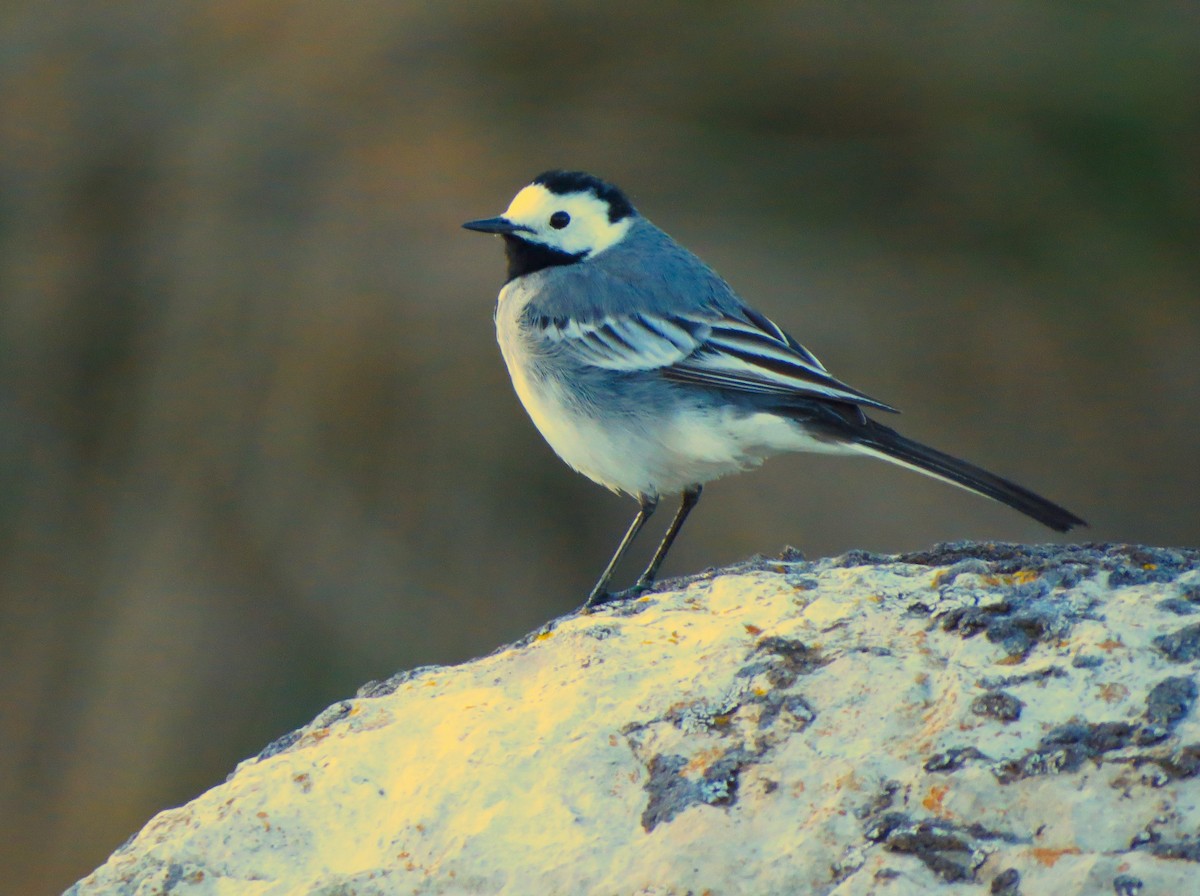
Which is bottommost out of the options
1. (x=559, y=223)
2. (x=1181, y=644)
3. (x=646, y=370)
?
(x=1181, y=644)

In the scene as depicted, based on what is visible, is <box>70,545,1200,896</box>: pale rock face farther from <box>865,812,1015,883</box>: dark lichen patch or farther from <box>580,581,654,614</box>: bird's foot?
<box>580,581,654,614</box>: bird's foot

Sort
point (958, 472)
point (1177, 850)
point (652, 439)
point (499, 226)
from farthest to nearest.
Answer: point (499, 226) → point (652, 439) → point (958, 472) → point (1177, 850)

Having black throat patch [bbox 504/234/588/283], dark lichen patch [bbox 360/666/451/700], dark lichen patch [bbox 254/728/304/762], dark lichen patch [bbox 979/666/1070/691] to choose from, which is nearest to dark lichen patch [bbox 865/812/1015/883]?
Answer: dark lichen patch [bbox 979/666/1070/691]

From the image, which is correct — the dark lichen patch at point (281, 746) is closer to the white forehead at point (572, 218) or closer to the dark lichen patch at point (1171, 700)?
the dark lichen patch at point (1171, 700)

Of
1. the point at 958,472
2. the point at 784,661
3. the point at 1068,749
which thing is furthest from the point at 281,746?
the point at 958,472

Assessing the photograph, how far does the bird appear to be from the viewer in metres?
4.97

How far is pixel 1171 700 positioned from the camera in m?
3.06

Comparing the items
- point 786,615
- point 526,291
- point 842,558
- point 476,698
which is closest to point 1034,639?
point 786,615

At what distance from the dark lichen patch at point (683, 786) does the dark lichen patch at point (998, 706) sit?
0.47 meters

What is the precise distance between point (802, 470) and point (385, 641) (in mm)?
2755

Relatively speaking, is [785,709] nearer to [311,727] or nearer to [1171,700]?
[1171,700]

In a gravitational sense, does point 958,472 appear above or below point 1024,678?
above

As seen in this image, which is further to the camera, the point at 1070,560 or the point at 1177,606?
the point at 1070,560

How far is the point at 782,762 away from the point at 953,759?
35cm
